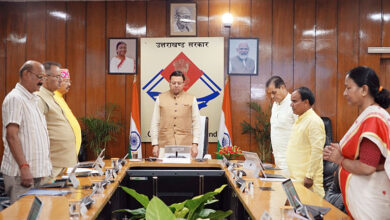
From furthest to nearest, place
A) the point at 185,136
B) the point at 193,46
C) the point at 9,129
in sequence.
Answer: the point at 193,46
the point at 185,136
the point at 9,129

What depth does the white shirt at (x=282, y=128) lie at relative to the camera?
Answer: 4555 mm

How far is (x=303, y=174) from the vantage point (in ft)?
11.5

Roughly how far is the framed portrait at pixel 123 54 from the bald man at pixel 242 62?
1.59m

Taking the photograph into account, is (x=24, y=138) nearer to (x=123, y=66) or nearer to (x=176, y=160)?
(x=176, y=160)

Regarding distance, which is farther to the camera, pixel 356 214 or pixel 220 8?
pixel 220 8

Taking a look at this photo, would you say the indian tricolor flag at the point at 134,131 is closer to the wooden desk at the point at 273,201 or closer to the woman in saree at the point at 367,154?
the wooden desk at the point at 273,201

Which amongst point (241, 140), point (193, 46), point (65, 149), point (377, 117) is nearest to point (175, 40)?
point (193, 46)

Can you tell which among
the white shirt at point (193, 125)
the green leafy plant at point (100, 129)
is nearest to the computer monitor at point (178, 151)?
the white shirt at point (193, 125)

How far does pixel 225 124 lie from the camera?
21.5ft

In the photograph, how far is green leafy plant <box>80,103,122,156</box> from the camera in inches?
256

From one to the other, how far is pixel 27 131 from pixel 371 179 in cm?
237

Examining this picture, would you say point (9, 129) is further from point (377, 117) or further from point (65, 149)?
point (377, 117)

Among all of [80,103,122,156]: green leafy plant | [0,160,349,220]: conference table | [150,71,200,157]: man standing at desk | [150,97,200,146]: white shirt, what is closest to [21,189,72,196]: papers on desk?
[0,160,349,220]: conference table

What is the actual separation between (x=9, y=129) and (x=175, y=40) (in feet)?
13.4
